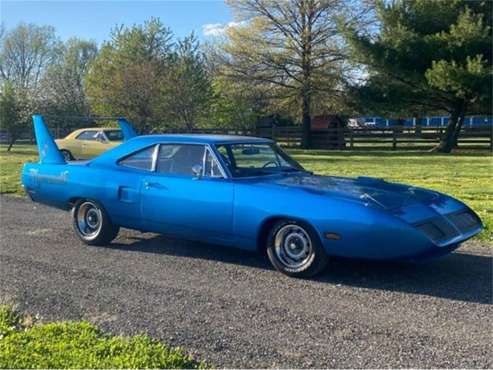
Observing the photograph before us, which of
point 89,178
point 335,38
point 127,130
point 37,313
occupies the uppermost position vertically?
point 335,38

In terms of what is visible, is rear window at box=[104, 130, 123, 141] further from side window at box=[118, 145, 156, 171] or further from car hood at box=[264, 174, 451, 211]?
car hood at box=[264, 174, 451, 211]

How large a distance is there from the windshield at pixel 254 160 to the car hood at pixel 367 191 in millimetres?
264

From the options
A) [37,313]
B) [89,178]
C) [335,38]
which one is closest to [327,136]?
[335,38]

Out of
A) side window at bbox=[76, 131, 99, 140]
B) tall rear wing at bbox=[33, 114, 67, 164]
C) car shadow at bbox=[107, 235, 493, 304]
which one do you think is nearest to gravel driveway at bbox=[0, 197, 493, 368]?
car shadow at bbox=[107, 235, 493, 304]

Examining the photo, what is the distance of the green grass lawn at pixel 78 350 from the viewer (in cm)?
336

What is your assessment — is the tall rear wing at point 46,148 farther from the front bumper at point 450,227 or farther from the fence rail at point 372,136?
the fence rail at point 372,136

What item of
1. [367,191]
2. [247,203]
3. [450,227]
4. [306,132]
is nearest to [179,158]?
[247,203]

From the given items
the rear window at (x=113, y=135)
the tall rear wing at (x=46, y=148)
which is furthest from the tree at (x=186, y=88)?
the tall rear wing at (x=46, y=148)

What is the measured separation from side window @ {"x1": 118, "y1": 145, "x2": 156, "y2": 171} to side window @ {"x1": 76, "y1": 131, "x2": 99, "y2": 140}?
13.1m

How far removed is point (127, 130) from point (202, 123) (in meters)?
28.0

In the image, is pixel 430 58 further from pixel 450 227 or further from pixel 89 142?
pixel 450 227

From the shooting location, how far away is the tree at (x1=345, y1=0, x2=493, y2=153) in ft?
85.8

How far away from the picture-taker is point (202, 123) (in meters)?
36.8

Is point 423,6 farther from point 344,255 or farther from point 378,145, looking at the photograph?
point 344,255
